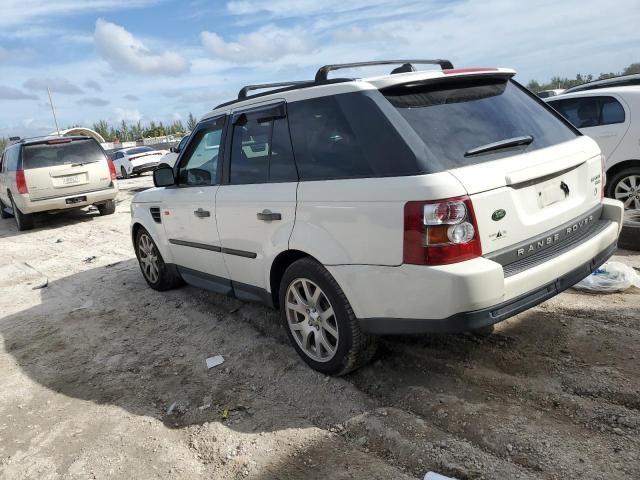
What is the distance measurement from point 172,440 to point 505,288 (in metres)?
2.09

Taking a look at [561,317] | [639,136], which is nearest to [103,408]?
[561,317]

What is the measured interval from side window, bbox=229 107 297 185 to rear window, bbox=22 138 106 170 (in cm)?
829

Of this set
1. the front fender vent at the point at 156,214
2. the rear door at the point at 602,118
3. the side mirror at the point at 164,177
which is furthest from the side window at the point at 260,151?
the rear door at the point at 602,118

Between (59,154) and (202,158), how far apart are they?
778 centimetres

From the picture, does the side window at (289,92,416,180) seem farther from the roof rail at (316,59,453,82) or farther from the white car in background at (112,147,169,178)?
the white car in background at (112,147,169,178)

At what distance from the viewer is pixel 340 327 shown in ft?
10.3

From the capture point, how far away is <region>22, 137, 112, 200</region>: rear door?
34.5ft

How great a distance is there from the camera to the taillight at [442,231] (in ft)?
8.41

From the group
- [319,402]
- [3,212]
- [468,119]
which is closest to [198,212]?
[319,402]

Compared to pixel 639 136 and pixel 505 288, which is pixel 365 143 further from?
pixel 639 136

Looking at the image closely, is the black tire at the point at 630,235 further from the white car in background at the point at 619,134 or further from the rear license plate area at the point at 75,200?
the rear license plate area at the point at 75,200

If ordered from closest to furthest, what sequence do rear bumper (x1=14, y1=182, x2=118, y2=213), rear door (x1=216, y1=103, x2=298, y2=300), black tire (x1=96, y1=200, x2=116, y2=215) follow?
1. rear door (x1=216, y1=103, x2=298, y2=300)
2. rear bumper (x1=14, y1=182, x2=118, y2=213)
3. black tire (x1=96, y1=200, x2=116, y2=215)

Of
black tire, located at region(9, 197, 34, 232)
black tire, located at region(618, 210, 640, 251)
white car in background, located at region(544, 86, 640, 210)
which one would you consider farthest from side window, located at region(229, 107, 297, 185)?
black tire, located at region(9, 197, 34, 232)

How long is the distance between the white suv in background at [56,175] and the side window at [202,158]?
23.5ft
